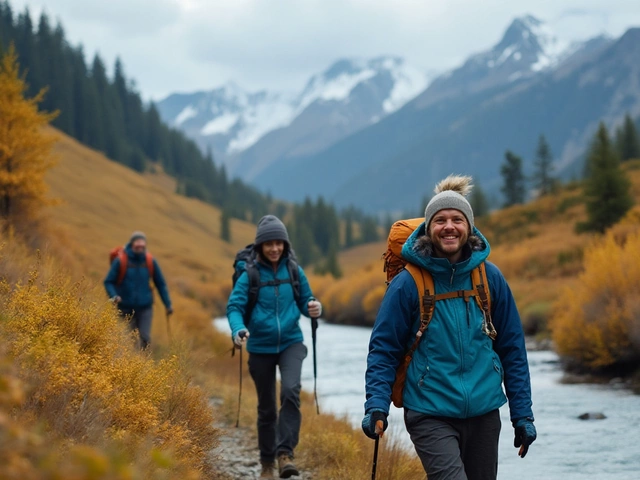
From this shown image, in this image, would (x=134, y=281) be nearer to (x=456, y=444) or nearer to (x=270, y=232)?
(x=270, y=232)

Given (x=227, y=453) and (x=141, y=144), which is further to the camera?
(x=141, y=144)

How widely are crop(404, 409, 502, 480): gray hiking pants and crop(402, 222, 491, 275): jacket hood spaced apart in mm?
924

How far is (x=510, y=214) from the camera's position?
58656 millimetres

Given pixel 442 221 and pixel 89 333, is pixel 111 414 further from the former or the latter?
pixel 442 221

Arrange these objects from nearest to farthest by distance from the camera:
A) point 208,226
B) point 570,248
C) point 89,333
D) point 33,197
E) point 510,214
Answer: point 89,333 → point 33,197 → point 570,248 → point 510,214 → point 208,226

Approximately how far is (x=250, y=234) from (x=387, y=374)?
117 m

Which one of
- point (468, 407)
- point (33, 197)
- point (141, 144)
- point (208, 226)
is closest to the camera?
point (468, 407)

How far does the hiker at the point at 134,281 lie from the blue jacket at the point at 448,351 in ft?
25.1

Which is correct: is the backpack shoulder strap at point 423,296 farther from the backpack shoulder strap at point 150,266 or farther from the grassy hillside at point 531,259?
the grassy hillside at point 531,259

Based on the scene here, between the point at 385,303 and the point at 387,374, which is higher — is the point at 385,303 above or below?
above

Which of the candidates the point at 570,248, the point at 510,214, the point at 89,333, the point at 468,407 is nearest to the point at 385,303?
the point at 468,407

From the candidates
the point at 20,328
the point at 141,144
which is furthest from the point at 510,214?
the point at 141,144

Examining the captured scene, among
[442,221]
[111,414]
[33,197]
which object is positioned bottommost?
[111,414]

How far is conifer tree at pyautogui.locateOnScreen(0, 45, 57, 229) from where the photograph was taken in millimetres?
22562
